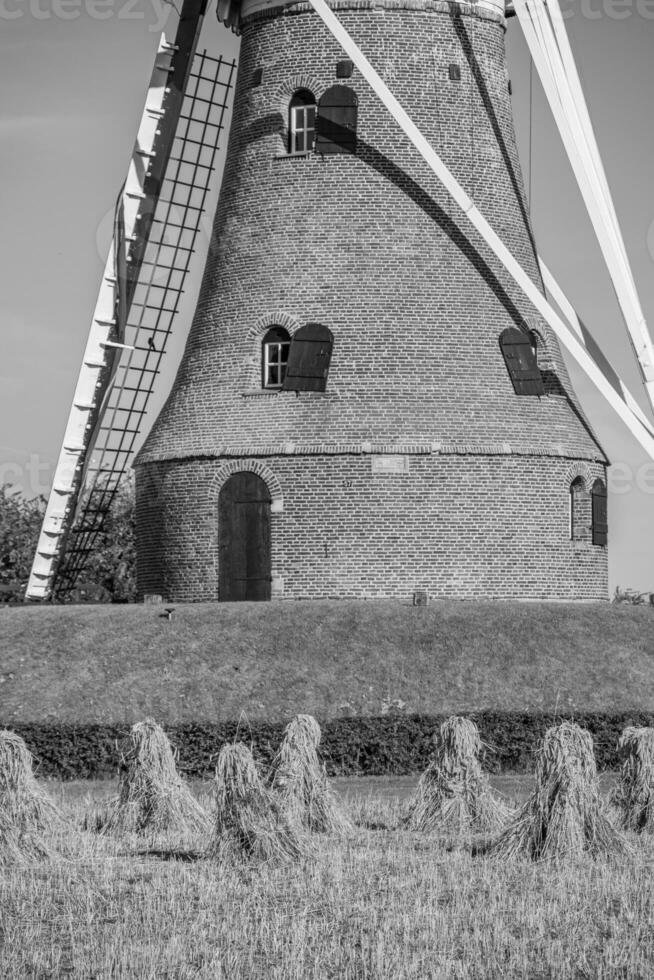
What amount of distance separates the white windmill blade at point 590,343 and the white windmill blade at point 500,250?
352 mm

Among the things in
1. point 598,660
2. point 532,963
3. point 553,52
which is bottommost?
point 532,963

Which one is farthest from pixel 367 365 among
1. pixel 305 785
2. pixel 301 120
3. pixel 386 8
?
pixel 305 785

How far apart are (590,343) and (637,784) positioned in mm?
13816

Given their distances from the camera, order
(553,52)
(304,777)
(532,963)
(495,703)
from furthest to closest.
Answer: (553,52) < (495,703) < (304,777) < (532,963)

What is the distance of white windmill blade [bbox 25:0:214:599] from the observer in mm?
30000

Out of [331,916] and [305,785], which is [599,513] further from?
[331,916]

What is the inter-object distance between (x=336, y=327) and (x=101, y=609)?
6.62 m

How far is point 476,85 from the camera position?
102 ft

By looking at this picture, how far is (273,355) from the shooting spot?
1200 inches

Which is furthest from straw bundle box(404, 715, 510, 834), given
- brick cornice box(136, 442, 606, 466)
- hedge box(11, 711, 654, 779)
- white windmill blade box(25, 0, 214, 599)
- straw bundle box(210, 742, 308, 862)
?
white windmill blade box(25, 0, 214, 599)

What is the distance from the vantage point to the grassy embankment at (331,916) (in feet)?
39.7

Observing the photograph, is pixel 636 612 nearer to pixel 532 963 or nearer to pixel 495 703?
pixel 495 703

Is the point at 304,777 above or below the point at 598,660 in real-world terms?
below

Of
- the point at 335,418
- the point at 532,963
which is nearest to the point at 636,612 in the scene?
the point at 335,418
